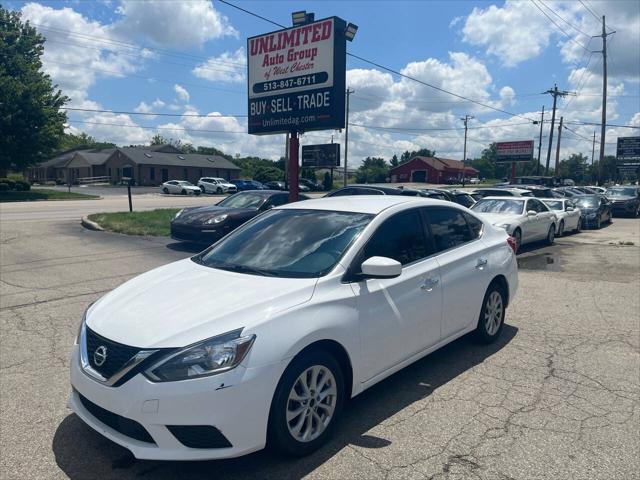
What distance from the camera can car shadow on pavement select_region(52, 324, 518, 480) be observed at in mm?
3086

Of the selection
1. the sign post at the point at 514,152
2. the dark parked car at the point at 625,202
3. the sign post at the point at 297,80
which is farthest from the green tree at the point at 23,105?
the sign post at the point at 514,152

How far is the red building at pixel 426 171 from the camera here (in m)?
90.9

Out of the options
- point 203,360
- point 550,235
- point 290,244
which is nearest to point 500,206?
point 550,235

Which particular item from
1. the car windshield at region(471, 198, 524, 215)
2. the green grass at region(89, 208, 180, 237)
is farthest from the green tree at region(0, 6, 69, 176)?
the car windshield at region(471, 198, 524, 215)

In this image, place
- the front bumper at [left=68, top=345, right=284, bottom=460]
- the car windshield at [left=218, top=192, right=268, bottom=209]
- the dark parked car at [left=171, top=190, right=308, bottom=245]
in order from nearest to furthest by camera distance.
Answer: the front bumper at [left=68, top=345, right=284, bottom=460] → the dark parked car at [left=171, top=190, right=308, bottom=245] → the car windshield at [left=218, top=192, right=268, bottom=209]

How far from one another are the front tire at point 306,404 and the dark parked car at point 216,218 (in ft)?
26.9

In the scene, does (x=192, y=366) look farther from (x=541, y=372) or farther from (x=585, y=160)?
(x=585, y=160)

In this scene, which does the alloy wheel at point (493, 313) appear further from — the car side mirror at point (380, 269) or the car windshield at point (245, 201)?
the car windshield at point (245, 201)

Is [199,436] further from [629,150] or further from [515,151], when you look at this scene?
[629,150]

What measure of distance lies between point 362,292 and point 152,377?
1.55m

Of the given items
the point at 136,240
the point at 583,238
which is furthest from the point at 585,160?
the point at 136,240

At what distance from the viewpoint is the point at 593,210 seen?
806 inches

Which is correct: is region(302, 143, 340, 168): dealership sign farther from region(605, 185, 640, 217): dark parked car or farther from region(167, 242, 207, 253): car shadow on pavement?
region(167, 242, 207, 253): car shadow on pavement

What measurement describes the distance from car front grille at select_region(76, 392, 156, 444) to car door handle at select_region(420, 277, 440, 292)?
2.38 m
